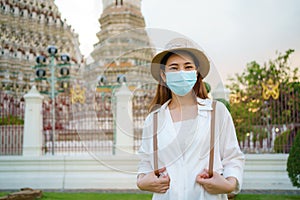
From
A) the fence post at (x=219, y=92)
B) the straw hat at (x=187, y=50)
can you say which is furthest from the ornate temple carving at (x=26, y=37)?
the straw hat at (x=187, y=50)

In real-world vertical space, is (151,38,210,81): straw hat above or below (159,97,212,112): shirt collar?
above

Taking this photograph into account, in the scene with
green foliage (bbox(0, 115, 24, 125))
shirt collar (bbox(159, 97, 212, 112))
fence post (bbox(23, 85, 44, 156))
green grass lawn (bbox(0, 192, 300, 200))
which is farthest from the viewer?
green foliage (bbox(0, 115, 24, 125))

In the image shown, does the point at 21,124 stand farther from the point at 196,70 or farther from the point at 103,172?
the point at 196,70

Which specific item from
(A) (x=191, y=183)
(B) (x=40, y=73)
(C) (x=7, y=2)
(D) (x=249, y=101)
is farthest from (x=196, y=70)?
(C) (x=7, y=2)

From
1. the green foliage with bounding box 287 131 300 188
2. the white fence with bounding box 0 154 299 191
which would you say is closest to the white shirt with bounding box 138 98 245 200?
the green foliage with bounding box 287 131 300 188

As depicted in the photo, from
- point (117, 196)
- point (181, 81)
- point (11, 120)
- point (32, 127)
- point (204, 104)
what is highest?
point (181, 81)

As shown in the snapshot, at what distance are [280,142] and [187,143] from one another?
7.56 metres

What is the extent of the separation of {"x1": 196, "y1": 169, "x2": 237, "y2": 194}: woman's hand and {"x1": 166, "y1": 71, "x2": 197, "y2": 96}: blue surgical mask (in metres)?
0.42

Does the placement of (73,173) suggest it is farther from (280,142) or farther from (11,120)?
(280,142)

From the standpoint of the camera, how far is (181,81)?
1856 mm

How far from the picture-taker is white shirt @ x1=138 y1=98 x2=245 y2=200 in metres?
1.76

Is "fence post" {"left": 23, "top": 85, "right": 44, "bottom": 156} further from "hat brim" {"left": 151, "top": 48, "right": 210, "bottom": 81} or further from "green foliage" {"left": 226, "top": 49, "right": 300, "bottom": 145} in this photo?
"hat brim" {"left": 151, "top": 48, "right": 210, "bottom": 81}

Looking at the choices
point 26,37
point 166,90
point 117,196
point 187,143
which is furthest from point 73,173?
point 26,37

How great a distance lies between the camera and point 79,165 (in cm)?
895
